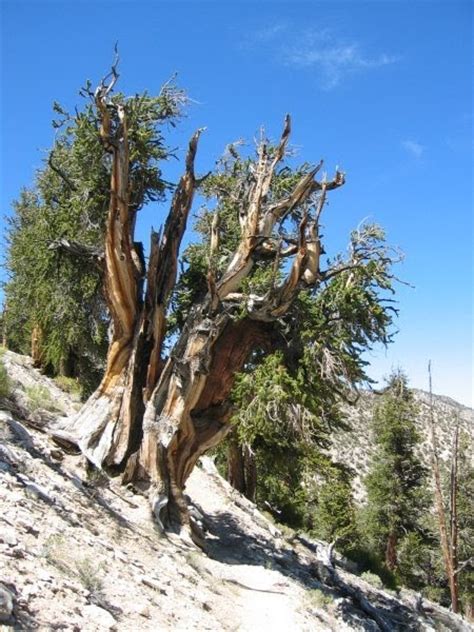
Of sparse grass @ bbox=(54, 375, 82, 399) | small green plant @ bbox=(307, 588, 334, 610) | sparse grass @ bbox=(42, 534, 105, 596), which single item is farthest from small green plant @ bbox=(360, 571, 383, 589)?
sparse grass @ bbox=(42, 534, 105, 596)

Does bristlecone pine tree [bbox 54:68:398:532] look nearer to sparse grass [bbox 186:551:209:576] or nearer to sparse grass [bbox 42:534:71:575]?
sparse grass [bbox 186:551:209:576]

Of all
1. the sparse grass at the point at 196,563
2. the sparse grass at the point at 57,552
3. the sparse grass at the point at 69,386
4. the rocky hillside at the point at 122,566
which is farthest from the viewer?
the sparse grass at the point at 69,386

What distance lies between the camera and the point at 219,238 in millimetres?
13086

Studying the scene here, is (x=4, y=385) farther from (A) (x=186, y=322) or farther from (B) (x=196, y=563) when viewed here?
(B) (x=196, y=563)

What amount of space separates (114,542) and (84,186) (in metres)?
7.33

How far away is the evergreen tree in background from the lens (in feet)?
86.1

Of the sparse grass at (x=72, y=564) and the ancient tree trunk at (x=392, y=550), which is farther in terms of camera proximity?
the ancient tree trunk at (x=392, y=550)

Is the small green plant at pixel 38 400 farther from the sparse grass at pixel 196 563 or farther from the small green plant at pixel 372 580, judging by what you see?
the small green plant at pixel 372 580

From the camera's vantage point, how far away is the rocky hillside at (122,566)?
459 centimetres

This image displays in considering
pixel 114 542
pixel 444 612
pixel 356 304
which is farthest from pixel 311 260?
pixel 444 612

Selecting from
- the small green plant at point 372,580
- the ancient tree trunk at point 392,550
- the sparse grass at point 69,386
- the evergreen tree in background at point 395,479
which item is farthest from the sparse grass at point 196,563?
the ancient tree trunk at point 392,550

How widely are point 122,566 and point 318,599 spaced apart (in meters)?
4.49

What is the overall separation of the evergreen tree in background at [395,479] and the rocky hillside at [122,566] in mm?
12812

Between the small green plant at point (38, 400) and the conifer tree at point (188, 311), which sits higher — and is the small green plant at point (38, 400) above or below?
below
